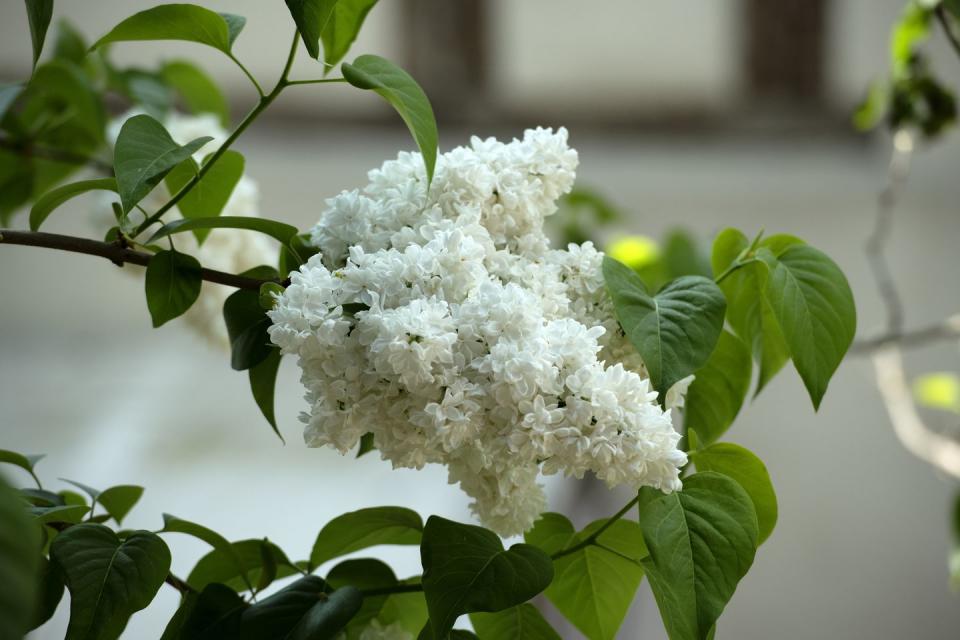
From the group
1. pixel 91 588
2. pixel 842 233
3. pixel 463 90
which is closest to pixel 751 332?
pixel 91 588

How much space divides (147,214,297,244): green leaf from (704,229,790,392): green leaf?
0.58ft

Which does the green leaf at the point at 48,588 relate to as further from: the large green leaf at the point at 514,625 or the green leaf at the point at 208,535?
the large green leaf at the point at 514,625

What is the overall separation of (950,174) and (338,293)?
74.4 inches

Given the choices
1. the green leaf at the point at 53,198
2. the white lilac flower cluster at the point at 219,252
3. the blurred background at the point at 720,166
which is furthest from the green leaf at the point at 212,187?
the blurred background at the point at 720,166

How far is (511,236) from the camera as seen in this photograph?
36cm

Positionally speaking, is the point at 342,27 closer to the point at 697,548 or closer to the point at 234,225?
the point at 234,225

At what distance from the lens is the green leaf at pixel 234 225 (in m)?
0.34

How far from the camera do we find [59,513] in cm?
35

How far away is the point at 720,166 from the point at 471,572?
1742 mm

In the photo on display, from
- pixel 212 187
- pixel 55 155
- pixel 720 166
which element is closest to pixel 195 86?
pixel 55 155

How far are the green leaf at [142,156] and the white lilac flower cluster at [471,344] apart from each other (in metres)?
0.05

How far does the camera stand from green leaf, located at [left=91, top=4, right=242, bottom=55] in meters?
0.35

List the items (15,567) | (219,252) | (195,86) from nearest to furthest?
(15,567) < (219,252) < (195,86)

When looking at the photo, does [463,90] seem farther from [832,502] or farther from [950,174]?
[832,502]
